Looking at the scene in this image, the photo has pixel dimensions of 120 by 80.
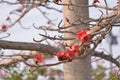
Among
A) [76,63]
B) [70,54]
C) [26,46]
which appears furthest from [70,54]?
[76,63]

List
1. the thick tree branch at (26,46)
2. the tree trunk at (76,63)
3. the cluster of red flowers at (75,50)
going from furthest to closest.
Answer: the tree trunk at (76,63) < the thick tree branch at (26,46) < the cluster of red flowers at (75,50)

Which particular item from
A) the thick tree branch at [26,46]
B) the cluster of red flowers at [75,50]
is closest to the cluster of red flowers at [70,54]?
the cluster of red flowers at [75,50]

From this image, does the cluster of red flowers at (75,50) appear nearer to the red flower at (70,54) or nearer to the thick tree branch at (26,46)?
the red flower at (70,54)

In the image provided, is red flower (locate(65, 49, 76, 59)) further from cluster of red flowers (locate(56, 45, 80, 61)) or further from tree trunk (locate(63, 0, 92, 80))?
tree trunk (locate(63, 0, 92, 80))

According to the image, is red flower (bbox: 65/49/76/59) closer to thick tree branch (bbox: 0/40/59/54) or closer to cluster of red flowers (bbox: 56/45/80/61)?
cluster of red flowers (bbox: 56/45/80/61)

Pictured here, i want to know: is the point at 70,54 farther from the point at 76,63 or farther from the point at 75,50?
the point at 76,63

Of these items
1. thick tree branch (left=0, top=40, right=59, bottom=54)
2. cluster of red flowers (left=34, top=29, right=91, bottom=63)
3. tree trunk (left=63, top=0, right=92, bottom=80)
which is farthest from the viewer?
tree trunk (left=63, top=0, right=92, bottom=80)

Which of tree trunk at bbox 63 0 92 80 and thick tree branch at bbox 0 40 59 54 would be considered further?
tree trunk at bbox 63 0 92 80

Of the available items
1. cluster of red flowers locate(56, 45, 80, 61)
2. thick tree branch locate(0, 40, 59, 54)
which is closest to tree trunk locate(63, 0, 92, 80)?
thick tree branch locate(0, 40, 59, 54)

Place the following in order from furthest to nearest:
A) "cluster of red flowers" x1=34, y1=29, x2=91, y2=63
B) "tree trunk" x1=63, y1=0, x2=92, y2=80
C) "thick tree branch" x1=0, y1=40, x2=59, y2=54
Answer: "tree trunk" x1=63, y1=0, x2=92, y2=80, "thick tree branch" x1=0, y1=40, x2=59, y2=54, "cluster of red flowers" x1=34, y1=29, x2=91, y2=63

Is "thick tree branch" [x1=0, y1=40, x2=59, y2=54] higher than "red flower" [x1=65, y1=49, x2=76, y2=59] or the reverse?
the reverse

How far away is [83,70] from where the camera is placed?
8.10 feet

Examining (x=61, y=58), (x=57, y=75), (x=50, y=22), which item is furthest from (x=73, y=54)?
(x=57, y=75)

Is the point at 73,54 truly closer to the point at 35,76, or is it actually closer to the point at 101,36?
the point at 101,36
